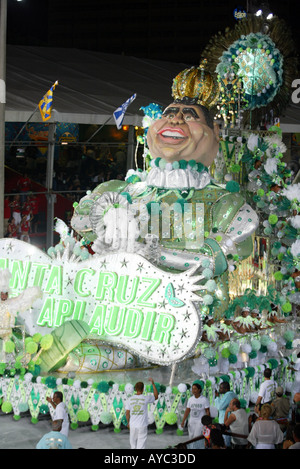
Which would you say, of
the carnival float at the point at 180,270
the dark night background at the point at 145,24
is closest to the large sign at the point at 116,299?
the carnival float at the point at 180,270

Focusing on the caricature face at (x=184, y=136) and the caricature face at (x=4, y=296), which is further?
the caricature face at (x=184, y=136)

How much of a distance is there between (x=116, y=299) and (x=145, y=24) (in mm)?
49960

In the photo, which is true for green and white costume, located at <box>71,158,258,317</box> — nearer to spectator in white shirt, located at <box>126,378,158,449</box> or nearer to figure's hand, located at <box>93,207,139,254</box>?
figure's hand, located at <box>93,207,139,254</box>

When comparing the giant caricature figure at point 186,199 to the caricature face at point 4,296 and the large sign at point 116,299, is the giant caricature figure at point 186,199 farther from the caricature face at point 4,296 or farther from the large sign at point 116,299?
the caricature face at point 4,296

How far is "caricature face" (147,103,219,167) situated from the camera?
39.8 ft

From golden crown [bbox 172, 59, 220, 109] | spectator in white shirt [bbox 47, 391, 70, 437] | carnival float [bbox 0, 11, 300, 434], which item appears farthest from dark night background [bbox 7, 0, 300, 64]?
spectator in white shirt [bbox 47, 391, 70, 437]

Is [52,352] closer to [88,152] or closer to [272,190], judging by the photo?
[272,190]

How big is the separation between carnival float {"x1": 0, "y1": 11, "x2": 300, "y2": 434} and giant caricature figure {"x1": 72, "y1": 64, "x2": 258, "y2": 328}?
17 mm

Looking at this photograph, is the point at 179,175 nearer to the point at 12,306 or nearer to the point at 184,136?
the point at 184,136

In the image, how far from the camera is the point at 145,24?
59.4 metres

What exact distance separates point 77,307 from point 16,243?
1.27 meters

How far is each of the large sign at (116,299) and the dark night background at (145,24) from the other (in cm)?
4411

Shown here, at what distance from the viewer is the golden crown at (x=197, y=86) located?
40.8 feet

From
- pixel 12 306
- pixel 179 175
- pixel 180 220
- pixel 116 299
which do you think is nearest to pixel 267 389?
pixel 116 299
